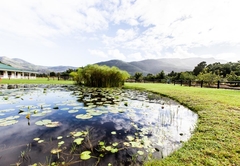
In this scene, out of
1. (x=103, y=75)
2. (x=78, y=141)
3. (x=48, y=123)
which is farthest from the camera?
(x=103, y=75)

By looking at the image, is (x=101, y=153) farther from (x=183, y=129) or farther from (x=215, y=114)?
(x=215, y=114)

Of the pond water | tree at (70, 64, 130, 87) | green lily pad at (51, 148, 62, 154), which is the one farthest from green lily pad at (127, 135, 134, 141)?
tree at (70, 64, 130, 87)

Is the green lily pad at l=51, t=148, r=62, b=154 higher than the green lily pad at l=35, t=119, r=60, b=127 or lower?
lower

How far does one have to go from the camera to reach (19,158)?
213cm

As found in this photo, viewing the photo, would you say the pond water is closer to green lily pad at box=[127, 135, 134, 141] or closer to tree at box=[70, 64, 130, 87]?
green lily pad at box=[127, 135, 134, 141]

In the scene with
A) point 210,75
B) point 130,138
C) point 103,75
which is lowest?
point 130,138

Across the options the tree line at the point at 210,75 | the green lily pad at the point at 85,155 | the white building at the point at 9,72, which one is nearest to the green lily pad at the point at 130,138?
the green lily pad at the point at 85,155

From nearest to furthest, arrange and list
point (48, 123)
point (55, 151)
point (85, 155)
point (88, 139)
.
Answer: point (85, 155) → point (55, 151) → point (88, 139) → point (48, 123)

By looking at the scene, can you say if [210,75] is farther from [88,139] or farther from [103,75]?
[88,139]

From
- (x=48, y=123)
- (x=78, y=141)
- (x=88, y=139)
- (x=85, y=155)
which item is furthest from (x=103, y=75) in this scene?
(x=85, y=155)

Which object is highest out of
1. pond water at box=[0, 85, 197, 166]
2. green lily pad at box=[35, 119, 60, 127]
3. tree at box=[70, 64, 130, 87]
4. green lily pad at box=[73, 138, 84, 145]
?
tree at box=[70, 64, 130, 87]

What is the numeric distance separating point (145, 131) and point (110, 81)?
11.6 m

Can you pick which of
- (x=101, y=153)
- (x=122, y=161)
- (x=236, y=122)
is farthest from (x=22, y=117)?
(x=236, y=122)

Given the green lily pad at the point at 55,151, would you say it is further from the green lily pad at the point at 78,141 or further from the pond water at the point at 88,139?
the green lily pad at the point at 78,141
